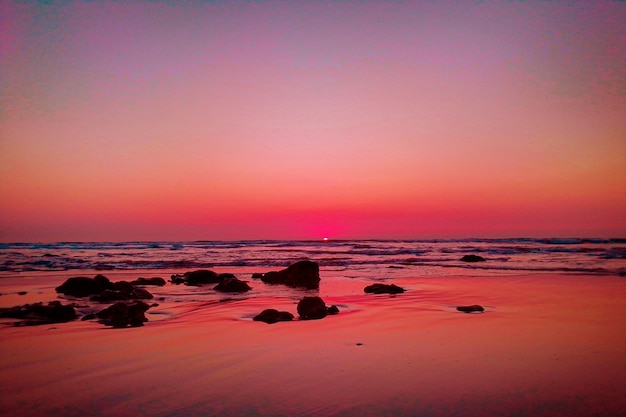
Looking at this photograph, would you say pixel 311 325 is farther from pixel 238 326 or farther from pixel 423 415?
pixel 423 415

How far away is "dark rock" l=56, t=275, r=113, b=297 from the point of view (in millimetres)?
18409

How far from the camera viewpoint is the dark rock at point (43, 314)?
12.0 metres

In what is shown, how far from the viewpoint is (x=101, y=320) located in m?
11.9

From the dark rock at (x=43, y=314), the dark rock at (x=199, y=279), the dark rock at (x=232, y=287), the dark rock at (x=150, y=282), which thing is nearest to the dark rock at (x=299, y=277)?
the dark rock at (x=232, y=287)

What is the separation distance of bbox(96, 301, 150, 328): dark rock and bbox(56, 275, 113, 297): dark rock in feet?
22.4

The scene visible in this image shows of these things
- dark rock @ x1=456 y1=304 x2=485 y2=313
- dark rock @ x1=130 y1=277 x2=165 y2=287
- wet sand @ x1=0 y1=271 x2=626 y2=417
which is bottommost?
dark rock @ x1=130 y1=277 x2=165 y2=287

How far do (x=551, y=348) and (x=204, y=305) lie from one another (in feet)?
36.6

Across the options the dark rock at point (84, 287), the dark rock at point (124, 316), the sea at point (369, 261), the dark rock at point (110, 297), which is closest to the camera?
the dark rock at point (124, 316)

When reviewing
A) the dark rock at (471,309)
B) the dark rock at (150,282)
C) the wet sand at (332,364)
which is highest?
the dark rock at (471,309)

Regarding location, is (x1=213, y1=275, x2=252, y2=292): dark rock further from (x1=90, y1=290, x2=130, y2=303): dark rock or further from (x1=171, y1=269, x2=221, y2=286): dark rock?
(x1=90, y1=290, x2=130, y2=303): dark rock

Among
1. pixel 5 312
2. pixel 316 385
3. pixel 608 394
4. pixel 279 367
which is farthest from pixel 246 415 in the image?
pixel 5 312

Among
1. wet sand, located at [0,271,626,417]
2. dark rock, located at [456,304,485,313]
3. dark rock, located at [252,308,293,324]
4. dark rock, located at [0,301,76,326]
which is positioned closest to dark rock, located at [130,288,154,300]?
dark rock, located at [0,301,76,326]

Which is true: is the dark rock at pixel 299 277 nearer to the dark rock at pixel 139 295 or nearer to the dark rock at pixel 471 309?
the dark rock at pixel 139 295

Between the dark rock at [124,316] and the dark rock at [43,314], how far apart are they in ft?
3.06
